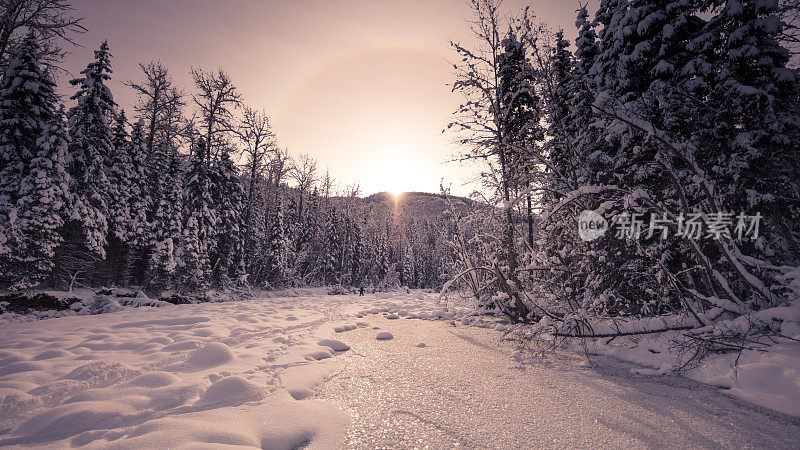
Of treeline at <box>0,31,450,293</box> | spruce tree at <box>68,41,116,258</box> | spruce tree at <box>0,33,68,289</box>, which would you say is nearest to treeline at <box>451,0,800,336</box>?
treeline at <box>0,31,450,293</box>

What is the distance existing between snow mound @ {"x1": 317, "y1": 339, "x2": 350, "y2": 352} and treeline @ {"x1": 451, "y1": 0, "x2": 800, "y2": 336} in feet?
10.3

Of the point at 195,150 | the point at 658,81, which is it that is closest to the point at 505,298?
the point at 658,81

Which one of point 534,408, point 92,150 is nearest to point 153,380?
point 534,408

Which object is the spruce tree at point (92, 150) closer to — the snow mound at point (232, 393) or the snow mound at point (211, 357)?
the snow mound at point (211, 357)

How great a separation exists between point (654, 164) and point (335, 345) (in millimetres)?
6361

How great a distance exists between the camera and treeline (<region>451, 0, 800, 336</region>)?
192 inches

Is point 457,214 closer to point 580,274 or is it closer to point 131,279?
point 580,274

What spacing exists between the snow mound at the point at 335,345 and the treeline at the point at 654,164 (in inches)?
124

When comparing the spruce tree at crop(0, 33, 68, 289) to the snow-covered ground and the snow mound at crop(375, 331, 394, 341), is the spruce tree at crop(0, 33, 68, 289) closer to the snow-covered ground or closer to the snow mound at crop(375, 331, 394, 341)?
the snow-covered ground

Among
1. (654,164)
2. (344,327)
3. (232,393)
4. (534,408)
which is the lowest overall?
(344,327)

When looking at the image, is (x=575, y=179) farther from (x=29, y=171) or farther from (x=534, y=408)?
(x=29, y=171)

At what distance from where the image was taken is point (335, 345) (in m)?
4.98

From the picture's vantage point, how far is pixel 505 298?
7145mm

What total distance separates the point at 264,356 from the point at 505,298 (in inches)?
217
